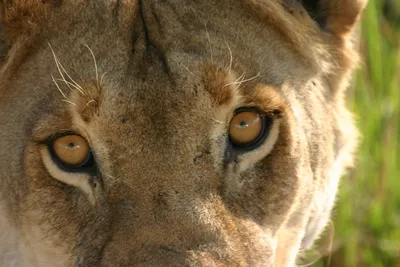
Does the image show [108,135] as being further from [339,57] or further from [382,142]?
[382,142]

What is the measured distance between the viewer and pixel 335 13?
116 inches

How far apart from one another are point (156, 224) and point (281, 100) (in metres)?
0.52

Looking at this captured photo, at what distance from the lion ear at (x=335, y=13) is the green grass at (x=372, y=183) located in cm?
118

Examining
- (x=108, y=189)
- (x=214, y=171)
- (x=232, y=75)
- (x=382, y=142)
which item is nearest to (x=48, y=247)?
(x=108, y=189)

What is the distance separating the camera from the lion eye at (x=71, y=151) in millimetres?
2465

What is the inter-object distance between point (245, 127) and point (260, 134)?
6 centimetres

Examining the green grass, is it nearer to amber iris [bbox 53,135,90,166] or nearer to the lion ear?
the lion ear

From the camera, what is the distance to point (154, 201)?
239cm

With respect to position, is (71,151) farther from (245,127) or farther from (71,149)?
(245,127)

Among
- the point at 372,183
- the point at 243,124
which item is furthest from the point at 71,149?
the point at 372,183

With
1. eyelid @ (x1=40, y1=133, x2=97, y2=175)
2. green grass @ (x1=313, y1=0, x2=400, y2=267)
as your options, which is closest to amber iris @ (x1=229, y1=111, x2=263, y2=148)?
eyelid @ (x1=40, y1=133, x2=97, y2=175)

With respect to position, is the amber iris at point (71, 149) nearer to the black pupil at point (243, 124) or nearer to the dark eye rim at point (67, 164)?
the dark eye rim at point (67, 164)

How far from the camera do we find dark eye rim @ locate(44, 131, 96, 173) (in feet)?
8.13

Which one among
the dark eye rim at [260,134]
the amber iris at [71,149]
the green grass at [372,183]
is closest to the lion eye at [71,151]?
the amber iris at [71,149]
